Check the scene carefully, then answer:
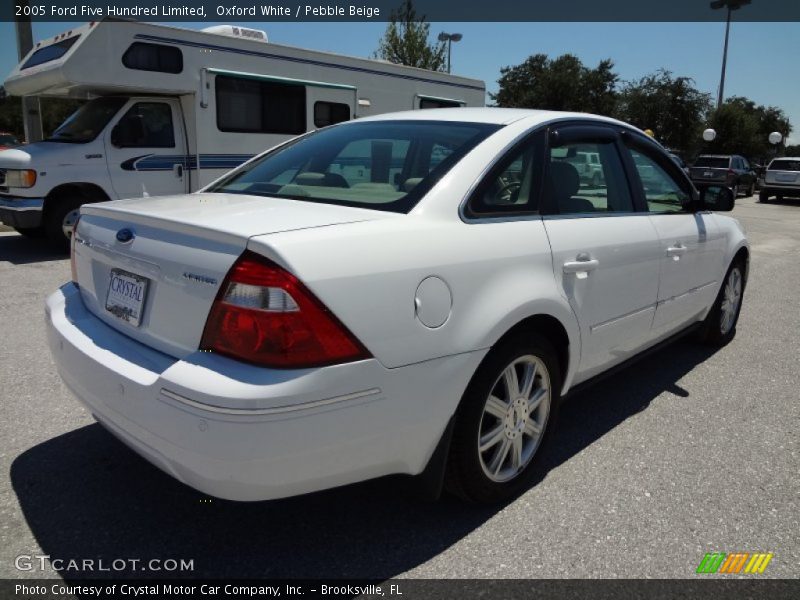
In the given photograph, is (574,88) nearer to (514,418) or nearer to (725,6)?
(725,6)

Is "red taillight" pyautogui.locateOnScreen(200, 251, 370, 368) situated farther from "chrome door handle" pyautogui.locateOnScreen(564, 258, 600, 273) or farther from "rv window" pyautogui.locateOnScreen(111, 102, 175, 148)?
"rv window" pyautogui.locateOnScreen(111, 102, 175, 148)

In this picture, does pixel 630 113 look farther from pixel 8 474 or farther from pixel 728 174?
pixel 8 474

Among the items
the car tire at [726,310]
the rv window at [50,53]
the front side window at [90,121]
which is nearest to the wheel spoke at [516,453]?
the car tire at [726,310]

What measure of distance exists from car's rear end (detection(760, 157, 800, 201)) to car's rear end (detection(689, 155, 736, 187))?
1843 mm

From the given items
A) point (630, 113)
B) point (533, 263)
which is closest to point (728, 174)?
point (630, 113)

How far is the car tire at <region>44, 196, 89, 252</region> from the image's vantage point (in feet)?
25.8

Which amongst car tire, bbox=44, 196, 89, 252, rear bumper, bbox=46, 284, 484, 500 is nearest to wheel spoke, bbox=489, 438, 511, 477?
rear bumper, bbox=46, 284, 484, 500

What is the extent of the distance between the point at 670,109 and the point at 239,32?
36768 mm

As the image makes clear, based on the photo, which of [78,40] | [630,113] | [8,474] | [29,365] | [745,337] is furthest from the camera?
[630,113]

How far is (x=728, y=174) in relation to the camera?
22766mm

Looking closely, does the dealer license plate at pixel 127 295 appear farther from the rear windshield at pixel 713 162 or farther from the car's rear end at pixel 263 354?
the rear windshield at pixel 713 162

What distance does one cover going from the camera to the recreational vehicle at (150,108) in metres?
7.66

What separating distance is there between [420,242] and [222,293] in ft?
2.23

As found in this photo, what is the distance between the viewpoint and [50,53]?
26.8 ft
